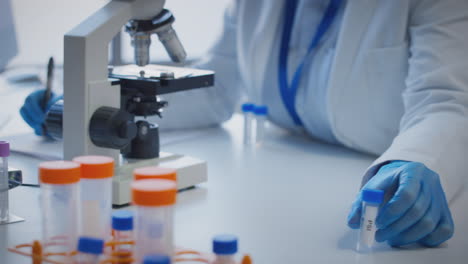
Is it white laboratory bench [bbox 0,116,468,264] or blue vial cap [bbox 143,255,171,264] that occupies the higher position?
blue vial cap [bbox 143,255,171,264]

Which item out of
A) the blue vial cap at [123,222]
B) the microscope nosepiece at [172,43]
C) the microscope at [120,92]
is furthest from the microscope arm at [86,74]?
the blue vial cap at [123,222]

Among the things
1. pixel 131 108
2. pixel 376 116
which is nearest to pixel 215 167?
pixel 131 108

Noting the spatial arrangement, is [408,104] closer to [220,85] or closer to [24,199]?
[220,85]

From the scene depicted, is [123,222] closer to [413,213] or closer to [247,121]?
[413,213]

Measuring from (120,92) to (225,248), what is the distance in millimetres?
577

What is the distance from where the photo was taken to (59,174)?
0.85 m

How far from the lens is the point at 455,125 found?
1.36 meters

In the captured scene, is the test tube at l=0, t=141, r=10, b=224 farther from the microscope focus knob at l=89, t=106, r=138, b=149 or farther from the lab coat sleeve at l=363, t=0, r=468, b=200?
the lab coat sleeve at l=363, t=0, r=468, b=200

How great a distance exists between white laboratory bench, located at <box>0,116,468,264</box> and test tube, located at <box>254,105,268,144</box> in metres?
0.06

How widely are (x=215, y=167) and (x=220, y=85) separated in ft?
1.67

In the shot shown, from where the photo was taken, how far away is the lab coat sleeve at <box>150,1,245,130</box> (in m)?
1.96

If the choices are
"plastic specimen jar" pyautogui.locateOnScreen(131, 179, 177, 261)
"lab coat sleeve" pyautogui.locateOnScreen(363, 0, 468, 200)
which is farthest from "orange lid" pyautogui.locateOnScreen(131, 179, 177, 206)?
"lab coat sleeve" pyautogui.locateOnScreen(363, 0, 468, 200)

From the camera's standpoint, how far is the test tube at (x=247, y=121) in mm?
1845

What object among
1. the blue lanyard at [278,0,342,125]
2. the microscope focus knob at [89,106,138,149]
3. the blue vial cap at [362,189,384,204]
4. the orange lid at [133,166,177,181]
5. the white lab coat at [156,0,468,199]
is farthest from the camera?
the blue lanyard at [278,0,342,125]
